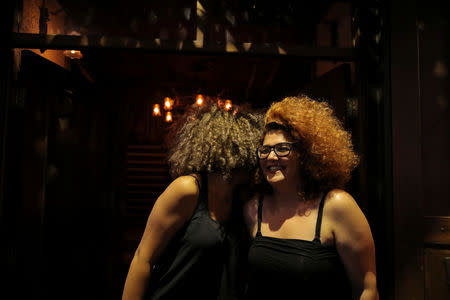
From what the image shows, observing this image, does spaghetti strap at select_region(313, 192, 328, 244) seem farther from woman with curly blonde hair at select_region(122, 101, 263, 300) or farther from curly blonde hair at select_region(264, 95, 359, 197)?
woman with curly blonde hair at select_region(122, 101, 263, 300)

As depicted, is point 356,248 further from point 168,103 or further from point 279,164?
point 168,103

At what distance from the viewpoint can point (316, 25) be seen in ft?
8.13

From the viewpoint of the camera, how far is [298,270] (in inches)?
62.2

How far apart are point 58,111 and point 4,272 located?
4.38 ft

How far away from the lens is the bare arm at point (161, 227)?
1681mm

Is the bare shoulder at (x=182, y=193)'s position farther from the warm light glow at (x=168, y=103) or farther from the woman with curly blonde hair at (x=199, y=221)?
the warm light glow at (x=168, y=103)

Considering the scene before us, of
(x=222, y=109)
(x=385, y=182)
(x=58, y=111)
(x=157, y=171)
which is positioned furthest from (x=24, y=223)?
(x=157, y=171)

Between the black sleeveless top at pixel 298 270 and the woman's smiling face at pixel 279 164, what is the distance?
0.75 ft

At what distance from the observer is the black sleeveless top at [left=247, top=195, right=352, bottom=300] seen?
158cm

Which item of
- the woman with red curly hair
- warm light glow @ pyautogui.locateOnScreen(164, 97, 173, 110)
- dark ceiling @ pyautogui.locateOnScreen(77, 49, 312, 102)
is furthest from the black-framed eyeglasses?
warm light glow @ pyautogui.locateOnScreen(164, 97, 173, 110)

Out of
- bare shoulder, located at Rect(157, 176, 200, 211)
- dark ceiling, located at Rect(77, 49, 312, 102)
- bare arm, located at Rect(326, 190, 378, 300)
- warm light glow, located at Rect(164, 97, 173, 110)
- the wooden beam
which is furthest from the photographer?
warm light glow, located at Rect(164, 97, 173, 110)

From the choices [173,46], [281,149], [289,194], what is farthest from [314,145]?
[173,46]

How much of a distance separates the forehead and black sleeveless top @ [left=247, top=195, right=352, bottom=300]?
395mm

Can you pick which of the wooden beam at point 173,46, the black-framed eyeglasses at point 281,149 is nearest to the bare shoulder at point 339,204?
the black-framed eyeglasses at point 281,149
